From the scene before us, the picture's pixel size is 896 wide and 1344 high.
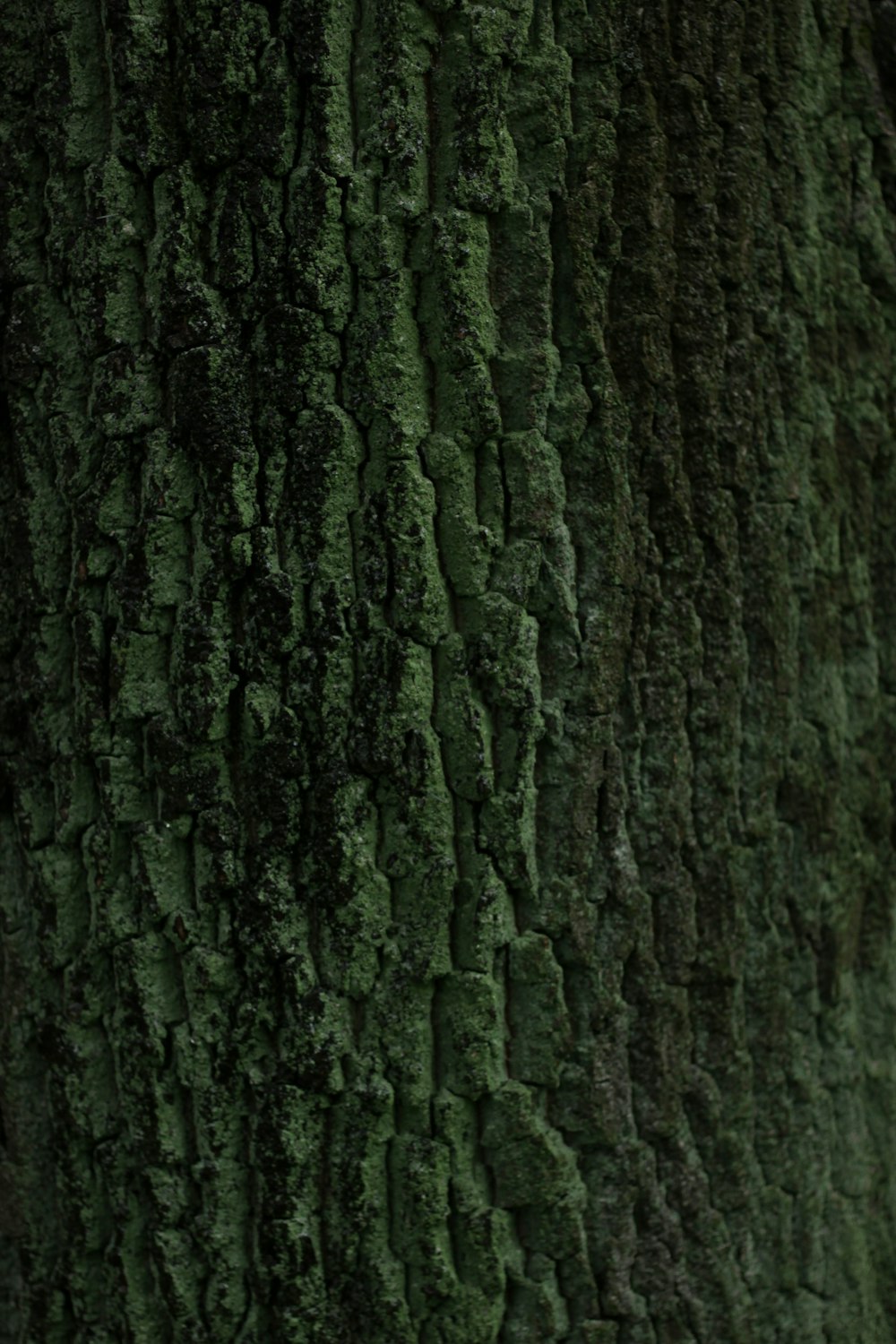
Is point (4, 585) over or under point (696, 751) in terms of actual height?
over

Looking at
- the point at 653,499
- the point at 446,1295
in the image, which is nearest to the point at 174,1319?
the point at 446,1295

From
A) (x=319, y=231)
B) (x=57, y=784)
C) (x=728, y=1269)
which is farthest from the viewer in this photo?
(x=728, y=1269)

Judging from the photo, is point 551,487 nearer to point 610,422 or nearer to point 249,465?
point 610,422

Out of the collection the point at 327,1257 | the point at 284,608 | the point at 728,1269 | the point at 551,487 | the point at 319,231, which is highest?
the point at 319,231

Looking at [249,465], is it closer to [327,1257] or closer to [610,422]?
[610,422]

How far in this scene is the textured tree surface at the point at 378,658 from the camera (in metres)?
1.27

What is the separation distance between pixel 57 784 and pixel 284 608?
13.6 inches

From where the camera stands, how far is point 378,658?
50.4 inches

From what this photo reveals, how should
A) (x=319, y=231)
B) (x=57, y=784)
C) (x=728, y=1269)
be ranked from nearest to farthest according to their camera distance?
(x=319, y=231), (x=57, y=784), (x=728, y=1269)

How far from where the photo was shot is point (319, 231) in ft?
4.11

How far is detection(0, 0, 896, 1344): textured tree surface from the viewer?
49.9 inches

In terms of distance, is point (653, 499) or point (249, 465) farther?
point (653, 499)

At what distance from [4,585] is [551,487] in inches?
25.6

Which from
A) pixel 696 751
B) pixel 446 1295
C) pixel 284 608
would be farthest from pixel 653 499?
pixel 446 1295
